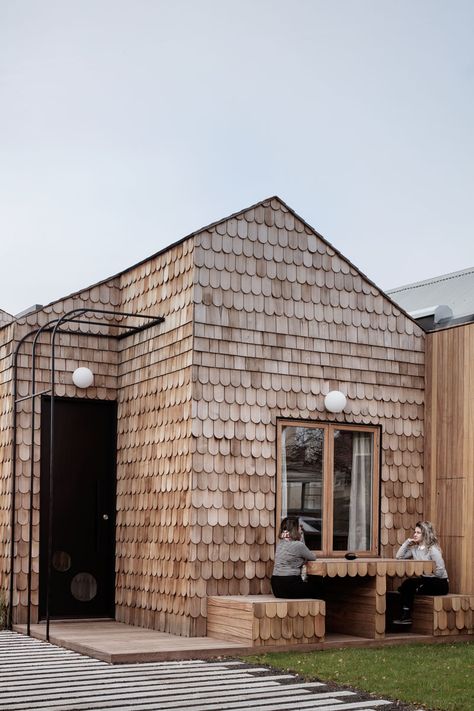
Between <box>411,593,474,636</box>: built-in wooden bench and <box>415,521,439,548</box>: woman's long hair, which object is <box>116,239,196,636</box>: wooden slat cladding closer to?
<box>411,593,474,636</box>: built-in wooden bench

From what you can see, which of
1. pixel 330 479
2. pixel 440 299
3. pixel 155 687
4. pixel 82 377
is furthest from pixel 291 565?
pixel 440 299

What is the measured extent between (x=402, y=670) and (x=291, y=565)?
1729 mm

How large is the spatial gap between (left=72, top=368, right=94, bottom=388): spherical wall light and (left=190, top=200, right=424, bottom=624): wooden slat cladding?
162cm

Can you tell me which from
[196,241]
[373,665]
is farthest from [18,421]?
[373,665]

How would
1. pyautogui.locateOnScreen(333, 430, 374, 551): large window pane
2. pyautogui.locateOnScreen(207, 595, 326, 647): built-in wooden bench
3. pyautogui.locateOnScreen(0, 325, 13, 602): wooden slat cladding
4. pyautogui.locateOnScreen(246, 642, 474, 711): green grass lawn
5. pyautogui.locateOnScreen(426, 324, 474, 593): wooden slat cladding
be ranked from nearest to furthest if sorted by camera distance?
1. pyautogui.locateOnScreen(246, 642, 474, 711): green grass lawn
2. pyautogui.locateOnScreen(207, 595, 326, 647): built-in wooden bench
3. pyautogui.locateOnScreen(426, 324, 474, 593): wooden slat cladding
4. pyautogui.locateOnScreen(333, 430, 374, 551): large window pane
5. pyautogui.locateOnScreen(0, 325, 13, 602): wooden slat cladding

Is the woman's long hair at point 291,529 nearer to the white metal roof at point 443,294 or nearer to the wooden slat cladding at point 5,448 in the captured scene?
the wooden slat cladding at point 5,448

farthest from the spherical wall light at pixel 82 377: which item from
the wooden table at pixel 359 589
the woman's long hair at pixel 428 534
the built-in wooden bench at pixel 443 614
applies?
the built-in wooden bench at pixel 443 614

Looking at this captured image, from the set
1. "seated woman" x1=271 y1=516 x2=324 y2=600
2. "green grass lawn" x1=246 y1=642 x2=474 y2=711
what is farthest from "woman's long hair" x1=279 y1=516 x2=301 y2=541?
"green grass lawn" x1=246 y1=642 x2=474 y2=711

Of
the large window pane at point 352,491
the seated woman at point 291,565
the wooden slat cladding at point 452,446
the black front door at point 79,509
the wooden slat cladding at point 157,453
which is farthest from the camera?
the black front door at point 79,509

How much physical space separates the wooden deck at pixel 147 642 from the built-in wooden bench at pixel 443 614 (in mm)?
88

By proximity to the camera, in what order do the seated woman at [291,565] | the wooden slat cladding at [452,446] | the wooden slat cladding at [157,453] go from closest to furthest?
the seated woman at [291,565]
the wooden slat cladding at [157,453]
the wooden slat cladding at [452,446]

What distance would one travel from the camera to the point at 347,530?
390 inches

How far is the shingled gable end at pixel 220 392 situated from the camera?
364 inches

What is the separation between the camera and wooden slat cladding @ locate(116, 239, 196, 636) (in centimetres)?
924
